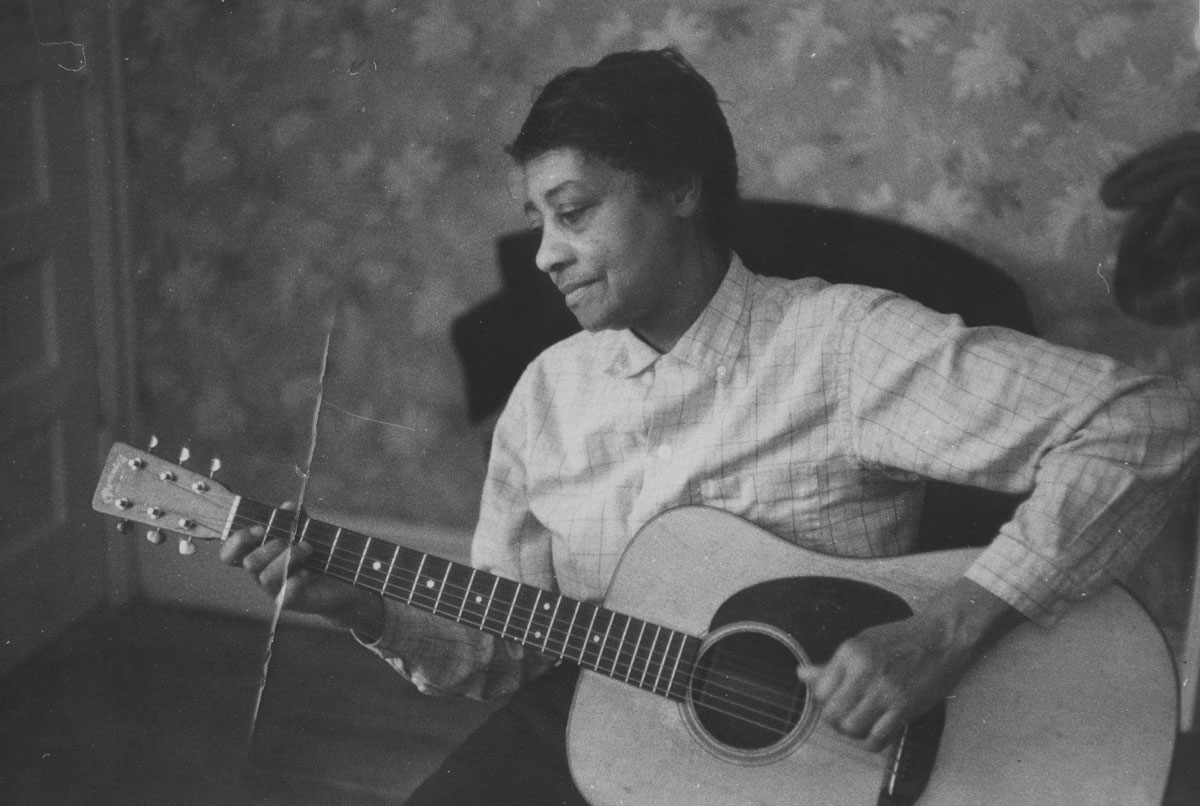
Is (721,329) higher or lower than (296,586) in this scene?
higher

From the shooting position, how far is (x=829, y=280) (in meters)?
0.88

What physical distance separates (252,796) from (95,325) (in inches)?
19.6

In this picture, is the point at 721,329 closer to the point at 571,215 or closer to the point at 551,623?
the point at 571,215

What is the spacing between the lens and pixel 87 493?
0.98 m

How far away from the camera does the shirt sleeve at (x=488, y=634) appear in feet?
3.05

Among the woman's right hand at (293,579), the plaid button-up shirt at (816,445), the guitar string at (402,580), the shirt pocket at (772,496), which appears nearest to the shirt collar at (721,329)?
the plaid button-up shirt at (816,445)

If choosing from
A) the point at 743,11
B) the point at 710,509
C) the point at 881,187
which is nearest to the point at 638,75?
the point at 743,11

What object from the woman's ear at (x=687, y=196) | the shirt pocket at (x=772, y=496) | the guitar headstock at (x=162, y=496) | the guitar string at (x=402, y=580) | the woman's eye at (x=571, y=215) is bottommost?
the guitar string at (x=402, y=580)

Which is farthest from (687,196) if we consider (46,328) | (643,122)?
(46,328)

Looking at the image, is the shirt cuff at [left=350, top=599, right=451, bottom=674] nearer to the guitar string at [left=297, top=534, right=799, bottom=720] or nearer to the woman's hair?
the guitar string at [left=297, top=534, right=799, bottom=720]

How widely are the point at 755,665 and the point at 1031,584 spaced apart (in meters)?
0.22

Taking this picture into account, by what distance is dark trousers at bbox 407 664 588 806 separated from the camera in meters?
0.91

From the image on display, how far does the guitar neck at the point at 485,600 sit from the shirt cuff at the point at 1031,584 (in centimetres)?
26

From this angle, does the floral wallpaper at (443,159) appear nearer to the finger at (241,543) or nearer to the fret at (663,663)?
the finger at (241,543)
